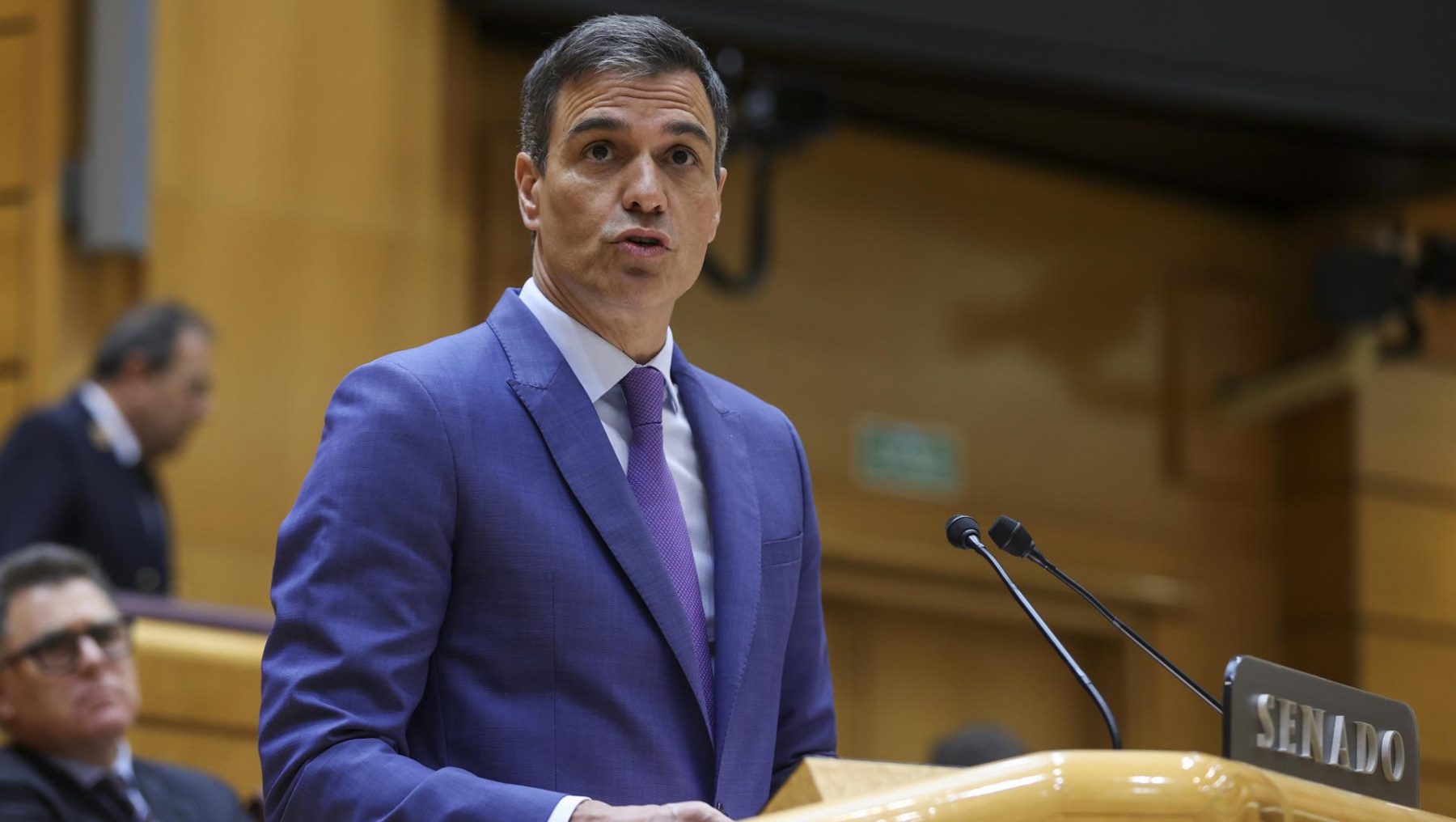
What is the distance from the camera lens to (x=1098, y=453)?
5934mm

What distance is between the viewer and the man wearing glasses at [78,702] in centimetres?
297

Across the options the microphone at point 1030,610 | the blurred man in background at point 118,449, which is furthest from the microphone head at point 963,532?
the blurred man in background at point 118,449

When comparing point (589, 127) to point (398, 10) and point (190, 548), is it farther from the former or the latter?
point (398, 10)

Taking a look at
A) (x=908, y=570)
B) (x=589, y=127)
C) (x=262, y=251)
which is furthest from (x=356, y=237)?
(x=589, y=127)

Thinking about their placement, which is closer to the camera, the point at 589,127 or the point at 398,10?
the point at 589,127

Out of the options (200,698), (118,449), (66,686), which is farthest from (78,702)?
(118,449)

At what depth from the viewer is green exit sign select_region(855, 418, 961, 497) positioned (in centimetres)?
559

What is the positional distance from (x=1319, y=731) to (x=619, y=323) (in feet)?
1.99

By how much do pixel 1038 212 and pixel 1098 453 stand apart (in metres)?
0.76

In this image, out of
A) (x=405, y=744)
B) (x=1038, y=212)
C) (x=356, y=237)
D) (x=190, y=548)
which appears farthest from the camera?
(x=1038, y=212)

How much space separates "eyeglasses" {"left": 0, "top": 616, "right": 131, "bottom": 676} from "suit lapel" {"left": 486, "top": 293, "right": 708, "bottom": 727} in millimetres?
1734

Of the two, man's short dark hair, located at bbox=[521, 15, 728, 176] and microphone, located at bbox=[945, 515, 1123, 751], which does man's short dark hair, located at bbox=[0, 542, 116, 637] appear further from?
microphone, located at bbox=[945, 515, 1123, 751]

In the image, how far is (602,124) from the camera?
152cm

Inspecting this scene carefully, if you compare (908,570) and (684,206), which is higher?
(684,206)
